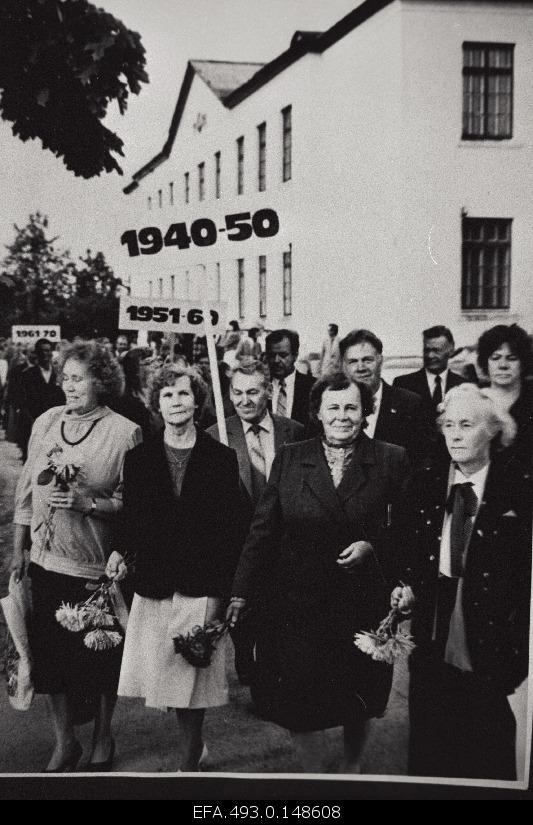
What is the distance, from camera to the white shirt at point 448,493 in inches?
165

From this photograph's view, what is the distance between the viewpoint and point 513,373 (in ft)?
14.0

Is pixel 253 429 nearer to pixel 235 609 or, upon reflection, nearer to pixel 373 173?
pixel 235 609

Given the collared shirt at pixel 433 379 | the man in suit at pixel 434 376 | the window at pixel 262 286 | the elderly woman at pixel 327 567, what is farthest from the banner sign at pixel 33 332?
the collared shirt at pixel 433 379

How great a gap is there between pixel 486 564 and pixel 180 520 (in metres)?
1.50

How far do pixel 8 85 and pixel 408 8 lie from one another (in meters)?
2.13

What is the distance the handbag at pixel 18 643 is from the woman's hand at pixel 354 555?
62.4 inches

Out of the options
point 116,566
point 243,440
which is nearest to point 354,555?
point 243,440

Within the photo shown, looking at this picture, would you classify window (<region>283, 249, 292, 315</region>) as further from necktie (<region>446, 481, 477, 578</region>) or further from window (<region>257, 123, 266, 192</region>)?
necktie (<region>446, 481, 477, 578</region>)

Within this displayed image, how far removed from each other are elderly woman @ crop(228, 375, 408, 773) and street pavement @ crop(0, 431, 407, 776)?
0.18 metres

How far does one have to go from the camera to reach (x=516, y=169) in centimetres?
439

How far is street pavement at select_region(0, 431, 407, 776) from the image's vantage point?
4.26 meters

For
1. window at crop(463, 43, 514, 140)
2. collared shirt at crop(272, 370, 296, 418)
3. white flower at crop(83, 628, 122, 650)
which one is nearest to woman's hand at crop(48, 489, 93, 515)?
white flower at crop(83, 628, 122, 650)

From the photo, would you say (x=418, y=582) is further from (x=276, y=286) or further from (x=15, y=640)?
(x=15, y=640)
